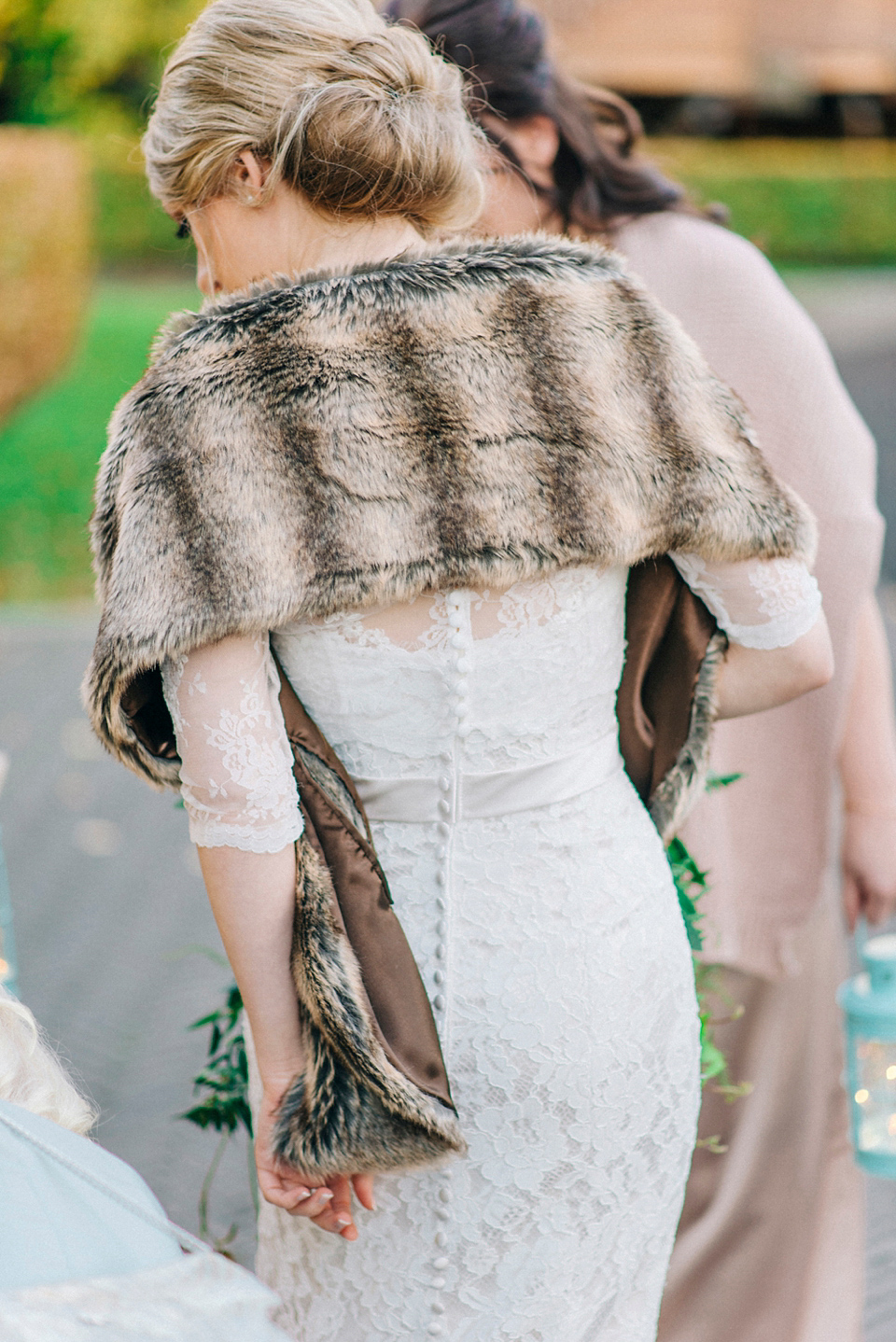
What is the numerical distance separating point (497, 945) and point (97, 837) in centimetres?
432

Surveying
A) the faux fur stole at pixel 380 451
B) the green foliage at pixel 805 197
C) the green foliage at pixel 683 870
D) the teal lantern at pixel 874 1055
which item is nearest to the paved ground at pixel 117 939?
the teal lantern at pixel 874 1055

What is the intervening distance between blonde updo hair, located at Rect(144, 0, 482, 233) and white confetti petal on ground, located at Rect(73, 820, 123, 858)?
4269mm

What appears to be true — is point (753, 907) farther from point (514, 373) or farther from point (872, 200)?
point (872, 200)

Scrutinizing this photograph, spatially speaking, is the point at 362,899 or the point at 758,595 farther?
the point at 758,595

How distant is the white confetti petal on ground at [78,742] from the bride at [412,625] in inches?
197

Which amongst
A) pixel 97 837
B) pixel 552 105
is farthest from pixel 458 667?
pixel 97 837

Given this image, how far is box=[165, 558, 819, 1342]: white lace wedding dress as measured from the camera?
145 cm

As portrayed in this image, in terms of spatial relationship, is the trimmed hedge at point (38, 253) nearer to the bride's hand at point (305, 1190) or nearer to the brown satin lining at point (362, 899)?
the brown satin lining at point (362, 899)

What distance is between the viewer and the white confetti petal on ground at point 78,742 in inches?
251

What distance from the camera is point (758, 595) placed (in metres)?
1.62

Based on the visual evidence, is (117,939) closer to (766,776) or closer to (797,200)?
(766,776)

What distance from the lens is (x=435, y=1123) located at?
4.63 ft

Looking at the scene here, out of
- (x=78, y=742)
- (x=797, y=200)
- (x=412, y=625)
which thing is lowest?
(x=78, y=742)

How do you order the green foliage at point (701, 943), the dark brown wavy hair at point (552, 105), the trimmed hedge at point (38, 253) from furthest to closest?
the trimmed hedge at point (38, 253) → the dark brown wavy hair at point (552, 105) → the green foliage at point (701, 943)
